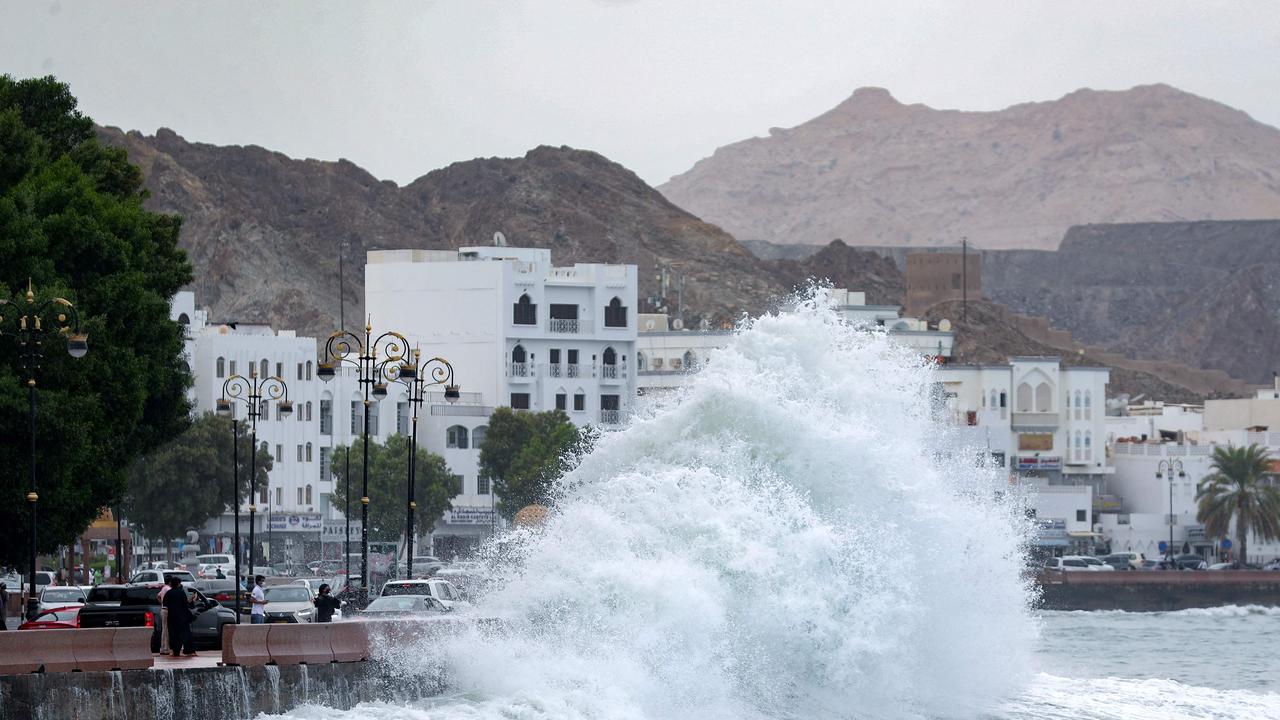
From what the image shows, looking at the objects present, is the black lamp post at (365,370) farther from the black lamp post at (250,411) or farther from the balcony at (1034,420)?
the balcony at (1034,420)

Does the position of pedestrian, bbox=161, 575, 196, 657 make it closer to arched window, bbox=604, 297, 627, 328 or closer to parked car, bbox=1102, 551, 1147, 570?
arched window, bbox=604, 297, 627, 328

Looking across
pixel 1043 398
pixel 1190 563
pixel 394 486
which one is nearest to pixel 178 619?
pixel 394 486

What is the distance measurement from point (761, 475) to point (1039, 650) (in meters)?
29.9

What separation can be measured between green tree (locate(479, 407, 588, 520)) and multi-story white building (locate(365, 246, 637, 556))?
6265 mm

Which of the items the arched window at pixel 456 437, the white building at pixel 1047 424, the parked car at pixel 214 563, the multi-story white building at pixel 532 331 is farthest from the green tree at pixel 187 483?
the white building at pixel 1047 424

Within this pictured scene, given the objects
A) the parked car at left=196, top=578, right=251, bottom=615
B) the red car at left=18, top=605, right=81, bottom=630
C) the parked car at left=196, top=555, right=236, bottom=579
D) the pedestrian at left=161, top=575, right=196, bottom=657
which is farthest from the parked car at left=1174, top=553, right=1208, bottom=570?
the pedestrian at left=161, top=575, right=196, bottom=657

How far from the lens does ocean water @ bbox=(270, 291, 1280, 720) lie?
2955 cm

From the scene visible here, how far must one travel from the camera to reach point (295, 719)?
27.2 metres

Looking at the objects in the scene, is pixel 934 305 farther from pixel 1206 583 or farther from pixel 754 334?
pixel 754 334

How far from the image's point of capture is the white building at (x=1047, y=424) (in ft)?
369

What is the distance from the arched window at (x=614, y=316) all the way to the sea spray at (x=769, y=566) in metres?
66.5

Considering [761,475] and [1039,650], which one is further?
[1039,650]

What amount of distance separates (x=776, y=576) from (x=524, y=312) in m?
74.1

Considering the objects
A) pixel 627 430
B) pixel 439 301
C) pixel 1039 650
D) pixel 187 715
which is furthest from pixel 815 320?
pixel 439 301
